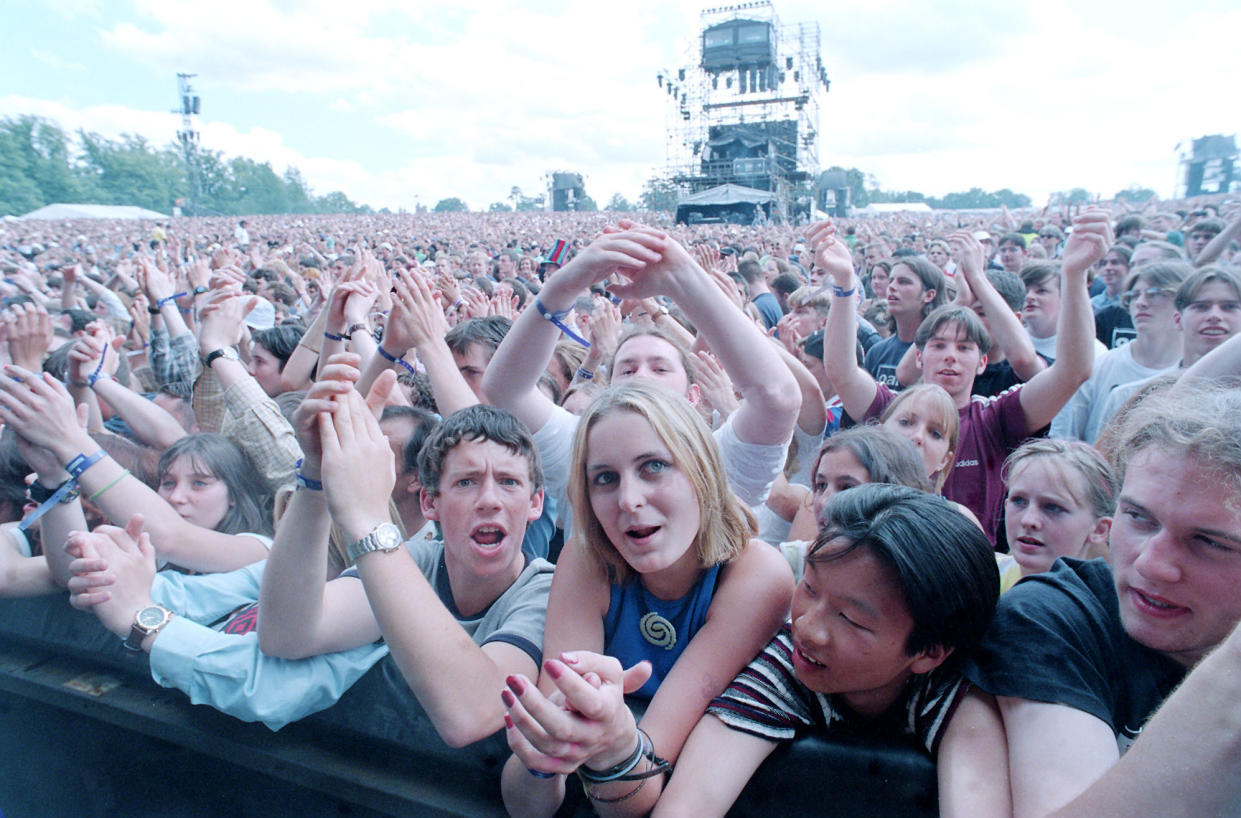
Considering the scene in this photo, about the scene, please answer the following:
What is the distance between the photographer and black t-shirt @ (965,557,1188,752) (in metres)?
1.20

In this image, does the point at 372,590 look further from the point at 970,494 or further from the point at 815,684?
the point at 970,494

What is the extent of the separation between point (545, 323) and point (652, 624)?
3.42ft

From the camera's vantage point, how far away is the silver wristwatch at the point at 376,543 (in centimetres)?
143

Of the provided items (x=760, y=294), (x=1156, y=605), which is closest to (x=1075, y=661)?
(x=1156, y=605)

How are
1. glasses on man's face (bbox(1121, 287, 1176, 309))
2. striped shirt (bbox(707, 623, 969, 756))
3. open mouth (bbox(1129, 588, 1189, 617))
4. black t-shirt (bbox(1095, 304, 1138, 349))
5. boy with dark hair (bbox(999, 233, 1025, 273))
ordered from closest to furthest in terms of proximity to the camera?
1. open mouth (bbox(1129, 588, 1189, 617))
2. striped shirt (bbox(707, 623, 969, 756))
3. glasses on man's face (bbox(1121, 287, 1176, 309))
4. black t-shirt (bbox(1095, 304, 1138, 349))
5. boy with dark hair (bbox(999, 233, 1025, 273))

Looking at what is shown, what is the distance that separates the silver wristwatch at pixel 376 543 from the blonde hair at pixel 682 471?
44cm

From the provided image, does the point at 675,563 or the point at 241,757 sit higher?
the point at 675,563

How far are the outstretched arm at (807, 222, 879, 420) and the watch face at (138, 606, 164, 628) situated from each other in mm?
2873

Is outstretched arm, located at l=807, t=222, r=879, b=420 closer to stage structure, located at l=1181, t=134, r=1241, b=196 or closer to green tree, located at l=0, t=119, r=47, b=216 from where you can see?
stage structure, located at l=1181, t=134, r=1241, b=196

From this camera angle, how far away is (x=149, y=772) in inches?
79.2

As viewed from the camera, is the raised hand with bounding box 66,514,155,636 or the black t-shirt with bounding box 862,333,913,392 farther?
the black t-shirt with bounding box 862,333,913,392

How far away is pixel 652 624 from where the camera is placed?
1642 millimetres

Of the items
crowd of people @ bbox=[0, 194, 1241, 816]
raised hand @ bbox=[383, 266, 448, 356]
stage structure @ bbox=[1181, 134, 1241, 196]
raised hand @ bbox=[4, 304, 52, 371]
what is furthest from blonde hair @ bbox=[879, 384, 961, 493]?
stage structure @ bbox=[1181, 134, 1241, 196]

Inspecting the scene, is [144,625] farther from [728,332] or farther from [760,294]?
[760,294]
